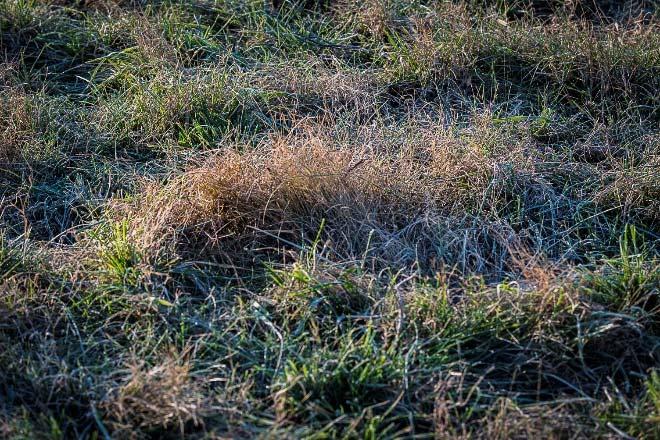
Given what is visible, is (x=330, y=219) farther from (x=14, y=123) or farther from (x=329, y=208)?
(x=14, y=123)

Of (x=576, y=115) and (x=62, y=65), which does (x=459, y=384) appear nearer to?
(x=576, y=115)

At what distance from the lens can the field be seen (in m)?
2.89

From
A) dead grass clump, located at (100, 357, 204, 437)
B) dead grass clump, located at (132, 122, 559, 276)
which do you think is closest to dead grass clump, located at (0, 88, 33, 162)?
dead grass clump, located at (132, 122, 559, 276)

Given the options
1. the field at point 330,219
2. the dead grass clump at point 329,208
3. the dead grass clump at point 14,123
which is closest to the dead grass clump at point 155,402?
the field at point 330,219

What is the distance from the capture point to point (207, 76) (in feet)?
15.0

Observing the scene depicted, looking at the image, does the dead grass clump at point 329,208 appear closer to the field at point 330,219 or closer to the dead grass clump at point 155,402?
the field at point 330,219

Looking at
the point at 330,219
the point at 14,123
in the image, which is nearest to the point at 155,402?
the point at 330,219

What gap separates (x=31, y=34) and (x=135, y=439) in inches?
114

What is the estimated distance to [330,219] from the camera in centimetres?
358

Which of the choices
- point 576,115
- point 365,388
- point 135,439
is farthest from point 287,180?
point 576,115

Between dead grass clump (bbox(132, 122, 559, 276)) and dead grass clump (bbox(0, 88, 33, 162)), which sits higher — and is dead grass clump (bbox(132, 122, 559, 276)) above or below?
above

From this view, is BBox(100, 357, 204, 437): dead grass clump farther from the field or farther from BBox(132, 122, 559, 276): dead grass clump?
BBox(132, 122, 559, 276): dead grass clump

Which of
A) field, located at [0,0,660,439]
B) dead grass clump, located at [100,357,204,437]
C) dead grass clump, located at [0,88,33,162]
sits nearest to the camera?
dead grass clump, located at [100,357,204,437]

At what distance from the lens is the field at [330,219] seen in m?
2.89
